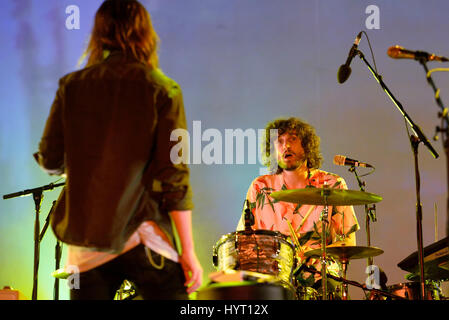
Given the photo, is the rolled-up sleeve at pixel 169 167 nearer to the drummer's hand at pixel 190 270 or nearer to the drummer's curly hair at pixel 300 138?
the drummer's hand at pixel 190 270

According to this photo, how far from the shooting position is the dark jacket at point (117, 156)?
1.79 m

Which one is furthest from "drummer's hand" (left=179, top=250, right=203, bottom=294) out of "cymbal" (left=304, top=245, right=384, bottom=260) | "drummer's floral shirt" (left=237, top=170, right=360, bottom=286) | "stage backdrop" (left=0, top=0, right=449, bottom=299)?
"stage backdrop" (left=0, top=0, right=449, bottom=299)

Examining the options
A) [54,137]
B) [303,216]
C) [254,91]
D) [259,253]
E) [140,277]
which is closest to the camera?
[140,277]

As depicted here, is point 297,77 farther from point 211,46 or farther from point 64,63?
point 64,63

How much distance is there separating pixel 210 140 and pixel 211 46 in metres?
1.03

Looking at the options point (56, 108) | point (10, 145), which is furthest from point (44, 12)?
point (56, 108)

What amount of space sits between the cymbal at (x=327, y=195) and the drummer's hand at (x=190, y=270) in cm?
188

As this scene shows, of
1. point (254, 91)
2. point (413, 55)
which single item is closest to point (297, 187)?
point (254, 91)

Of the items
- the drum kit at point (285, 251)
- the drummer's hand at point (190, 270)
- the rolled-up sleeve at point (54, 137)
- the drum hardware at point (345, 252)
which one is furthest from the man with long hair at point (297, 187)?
the rolled-up sleeve at point (54, 137)

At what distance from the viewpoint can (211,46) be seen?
5797 mm

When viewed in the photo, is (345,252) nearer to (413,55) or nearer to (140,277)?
(413,55)

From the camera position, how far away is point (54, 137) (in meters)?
1.94

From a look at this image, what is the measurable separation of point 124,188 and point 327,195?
212cm

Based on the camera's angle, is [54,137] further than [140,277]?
Yes
